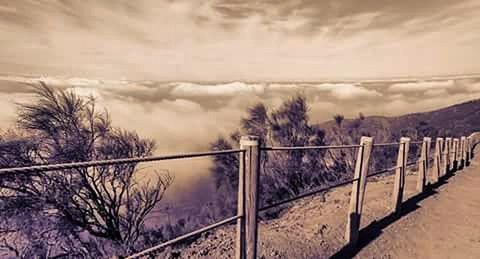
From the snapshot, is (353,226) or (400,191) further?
(400,191)

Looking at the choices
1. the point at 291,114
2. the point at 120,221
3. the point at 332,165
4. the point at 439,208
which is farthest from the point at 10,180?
the point at 332,165

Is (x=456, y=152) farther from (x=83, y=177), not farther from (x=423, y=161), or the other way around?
(x=83, y=177)

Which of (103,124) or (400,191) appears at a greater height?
(103,124)

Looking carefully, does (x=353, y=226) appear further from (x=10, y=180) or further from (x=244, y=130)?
(x=244, y=130)

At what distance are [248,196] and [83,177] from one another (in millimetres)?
7729

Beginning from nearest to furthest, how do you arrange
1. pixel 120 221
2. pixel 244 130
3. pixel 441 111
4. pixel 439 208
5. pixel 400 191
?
pixel 400 191 → pixel 439 208 → pixel 120 221 → pixel 244 130 → pixel 441 111

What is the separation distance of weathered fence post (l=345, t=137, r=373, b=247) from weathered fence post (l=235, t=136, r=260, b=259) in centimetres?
202

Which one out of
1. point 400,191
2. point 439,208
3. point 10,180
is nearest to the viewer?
point 400,191

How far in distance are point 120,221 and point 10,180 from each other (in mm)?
3705

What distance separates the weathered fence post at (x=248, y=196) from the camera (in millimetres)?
2822

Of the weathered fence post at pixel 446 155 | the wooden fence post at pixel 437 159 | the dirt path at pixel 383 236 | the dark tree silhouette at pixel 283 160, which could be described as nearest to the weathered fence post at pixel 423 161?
the dirt path at pixel 383 236

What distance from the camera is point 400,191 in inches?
251

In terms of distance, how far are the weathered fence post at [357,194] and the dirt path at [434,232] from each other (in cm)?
25

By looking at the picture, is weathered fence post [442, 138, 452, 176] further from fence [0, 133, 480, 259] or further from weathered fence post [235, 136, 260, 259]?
weathered fence post [235, 136, 260, 259]
